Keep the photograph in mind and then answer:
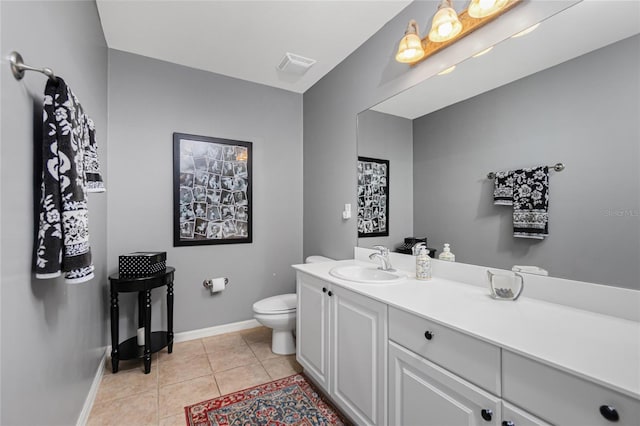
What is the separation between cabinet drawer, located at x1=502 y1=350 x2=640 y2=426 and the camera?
649 mm

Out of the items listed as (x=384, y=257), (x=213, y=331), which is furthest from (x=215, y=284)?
(x=384, y=257)

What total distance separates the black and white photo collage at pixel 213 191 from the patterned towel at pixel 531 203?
7.39 ft

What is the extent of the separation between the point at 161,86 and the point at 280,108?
112 centimetres

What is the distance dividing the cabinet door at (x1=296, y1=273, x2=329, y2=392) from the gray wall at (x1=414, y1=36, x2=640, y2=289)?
0.85 meters

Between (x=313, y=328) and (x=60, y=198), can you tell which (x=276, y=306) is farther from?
(x=60, y=198)

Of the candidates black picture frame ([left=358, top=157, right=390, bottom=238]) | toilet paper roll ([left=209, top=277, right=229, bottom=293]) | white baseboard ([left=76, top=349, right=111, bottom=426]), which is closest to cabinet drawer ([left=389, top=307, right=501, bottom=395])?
black picture frame ([left=358, top=157, right=390, bottom=238])

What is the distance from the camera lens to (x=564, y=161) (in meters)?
1.15

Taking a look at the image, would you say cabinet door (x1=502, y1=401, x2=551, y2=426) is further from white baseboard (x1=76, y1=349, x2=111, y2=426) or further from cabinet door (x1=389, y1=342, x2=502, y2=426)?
white baseboard (x1=76, y1=349, x2=111, y2=426)

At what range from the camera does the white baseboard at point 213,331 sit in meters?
2.59

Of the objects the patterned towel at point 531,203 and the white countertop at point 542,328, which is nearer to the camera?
the white countertop at point 542,328

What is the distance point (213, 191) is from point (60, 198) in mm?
1758

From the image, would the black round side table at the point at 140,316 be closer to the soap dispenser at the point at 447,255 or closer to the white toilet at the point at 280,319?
the white toilet at the point at 280,319

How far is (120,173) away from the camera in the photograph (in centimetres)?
236

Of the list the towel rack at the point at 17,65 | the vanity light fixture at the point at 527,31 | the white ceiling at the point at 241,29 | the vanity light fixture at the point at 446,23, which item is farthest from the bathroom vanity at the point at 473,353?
the white ceiling at the point at 241,29
